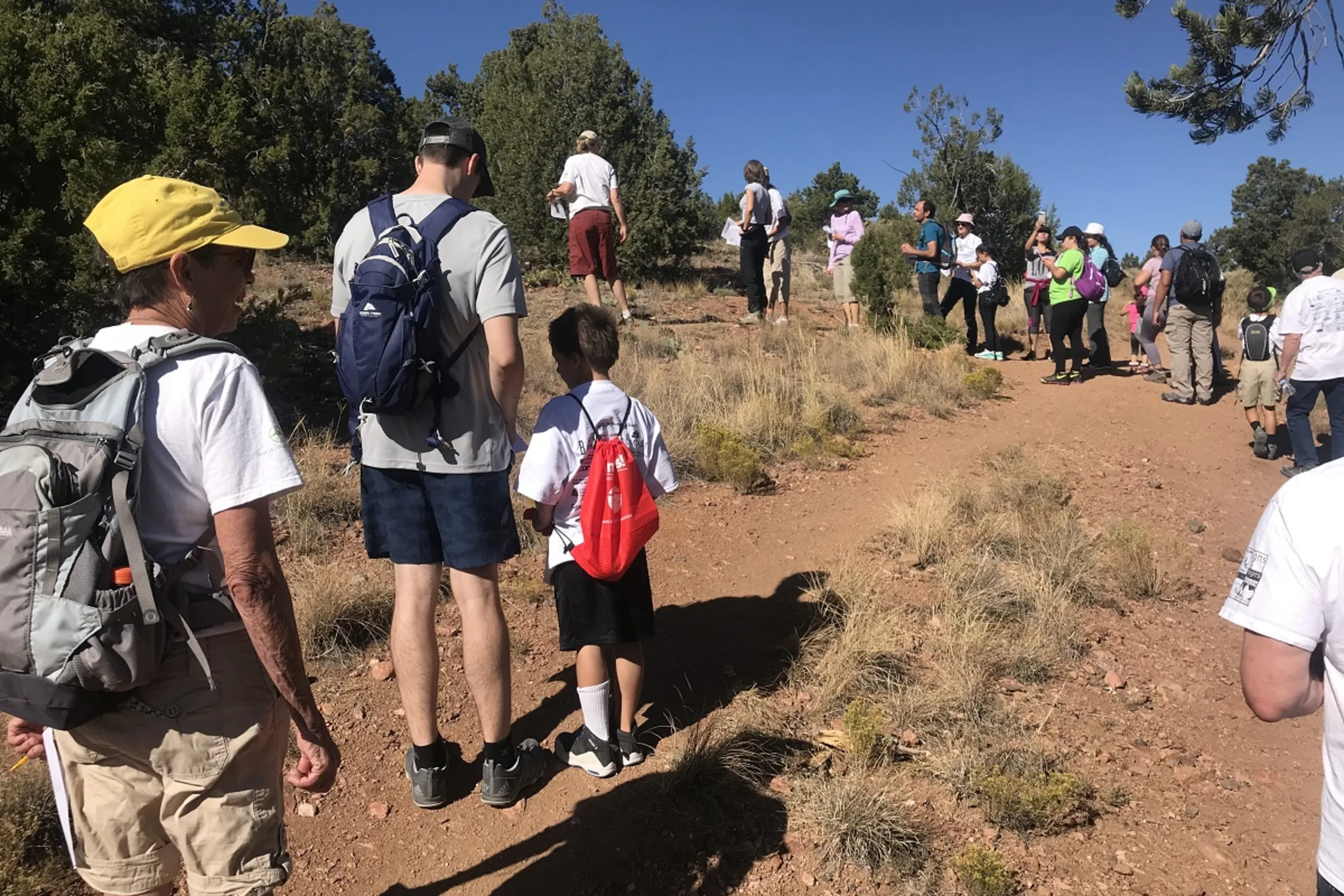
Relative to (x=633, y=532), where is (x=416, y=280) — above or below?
above

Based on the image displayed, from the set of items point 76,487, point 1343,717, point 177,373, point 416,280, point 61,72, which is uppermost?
point 61,72

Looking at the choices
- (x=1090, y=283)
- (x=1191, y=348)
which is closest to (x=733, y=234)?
(x=1090, y=283)

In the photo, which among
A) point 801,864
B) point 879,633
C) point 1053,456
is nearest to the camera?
point 801,864

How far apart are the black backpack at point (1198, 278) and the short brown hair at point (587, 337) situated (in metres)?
8.11

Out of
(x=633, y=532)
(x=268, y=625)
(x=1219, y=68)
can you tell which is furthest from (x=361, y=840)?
(x=1219, y=68)

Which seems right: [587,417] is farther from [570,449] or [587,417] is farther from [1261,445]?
[1261,445]

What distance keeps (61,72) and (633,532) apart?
5.07 metres

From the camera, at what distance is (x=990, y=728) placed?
11.8 ft

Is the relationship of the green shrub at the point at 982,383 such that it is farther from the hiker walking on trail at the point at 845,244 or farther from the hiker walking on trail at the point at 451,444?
the hiker walking on trail at the point at 451,444

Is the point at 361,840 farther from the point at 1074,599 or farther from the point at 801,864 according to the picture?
the point at 1074,599

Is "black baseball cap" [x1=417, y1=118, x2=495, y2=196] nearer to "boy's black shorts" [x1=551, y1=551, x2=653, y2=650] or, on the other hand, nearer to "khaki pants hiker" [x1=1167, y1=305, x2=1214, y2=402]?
"boy's black shorts" [x1=551, y1=551, x2=653, y2=650]

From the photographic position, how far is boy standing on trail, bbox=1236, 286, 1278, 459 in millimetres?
8039

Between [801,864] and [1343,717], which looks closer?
[1343,717]

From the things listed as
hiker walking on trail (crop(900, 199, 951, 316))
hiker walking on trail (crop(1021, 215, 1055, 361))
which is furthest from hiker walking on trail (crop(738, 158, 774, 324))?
hiker walking on trail (crop(1021, 215, 1055, 361))
